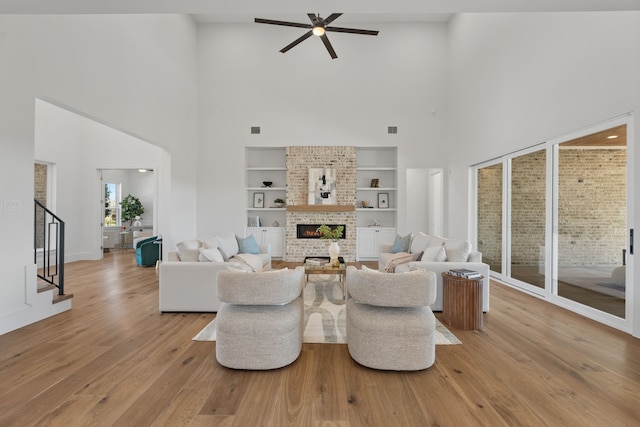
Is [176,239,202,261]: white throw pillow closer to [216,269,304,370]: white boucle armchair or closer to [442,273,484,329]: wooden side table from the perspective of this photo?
[216,269,304,370]: white boucle armchair

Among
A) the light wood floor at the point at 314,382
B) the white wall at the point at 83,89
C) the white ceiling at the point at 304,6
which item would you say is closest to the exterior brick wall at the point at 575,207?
the light wood floor at the point at 314,382

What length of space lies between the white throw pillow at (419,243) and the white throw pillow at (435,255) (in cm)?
69

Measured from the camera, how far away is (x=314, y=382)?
7.43ft

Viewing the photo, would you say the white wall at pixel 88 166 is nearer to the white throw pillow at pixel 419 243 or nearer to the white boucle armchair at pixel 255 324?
the white throw pillow at pixel 419 243

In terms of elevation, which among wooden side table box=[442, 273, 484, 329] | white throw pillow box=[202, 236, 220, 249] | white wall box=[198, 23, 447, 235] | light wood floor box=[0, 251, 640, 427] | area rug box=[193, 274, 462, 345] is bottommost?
light wood floor box=[0, 251, 640, 427]

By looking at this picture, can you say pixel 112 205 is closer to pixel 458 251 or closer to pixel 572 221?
pixel 458 251

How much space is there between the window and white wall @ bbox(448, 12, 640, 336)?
10595 mm

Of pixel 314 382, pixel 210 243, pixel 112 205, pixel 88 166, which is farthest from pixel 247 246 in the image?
pixel 112 205

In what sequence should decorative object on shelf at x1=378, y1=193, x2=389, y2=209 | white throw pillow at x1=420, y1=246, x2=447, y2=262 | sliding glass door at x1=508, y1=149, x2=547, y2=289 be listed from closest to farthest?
1. white throw pillow at x1=420, y1=246, x2=447, y2=262
2. sliding glass door at x1=508, y1=149, x2=547, y2=289
3. decorative object on shelf at x1=378, y1=193, x2=389, y2=209

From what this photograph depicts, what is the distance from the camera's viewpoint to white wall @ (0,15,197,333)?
3242mm

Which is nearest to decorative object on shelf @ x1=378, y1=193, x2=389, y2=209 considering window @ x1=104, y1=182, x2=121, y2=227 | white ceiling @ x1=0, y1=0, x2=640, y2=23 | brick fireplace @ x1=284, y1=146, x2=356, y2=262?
brick fireplace @ x1=284, y1=146, x2=356, y2=262

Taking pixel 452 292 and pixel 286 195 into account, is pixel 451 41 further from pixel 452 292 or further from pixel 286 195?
pixel 452 292

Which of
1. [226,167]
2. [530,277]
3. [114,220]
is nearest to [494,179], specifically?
[530,277]

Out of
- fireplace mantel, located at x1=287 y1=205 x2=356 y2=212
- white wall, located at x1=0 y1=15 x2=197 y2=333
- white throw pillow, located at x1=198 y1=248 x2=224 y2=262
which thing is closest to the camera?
white wall, located at x1=0 y1=15 x2=197 y2=333
